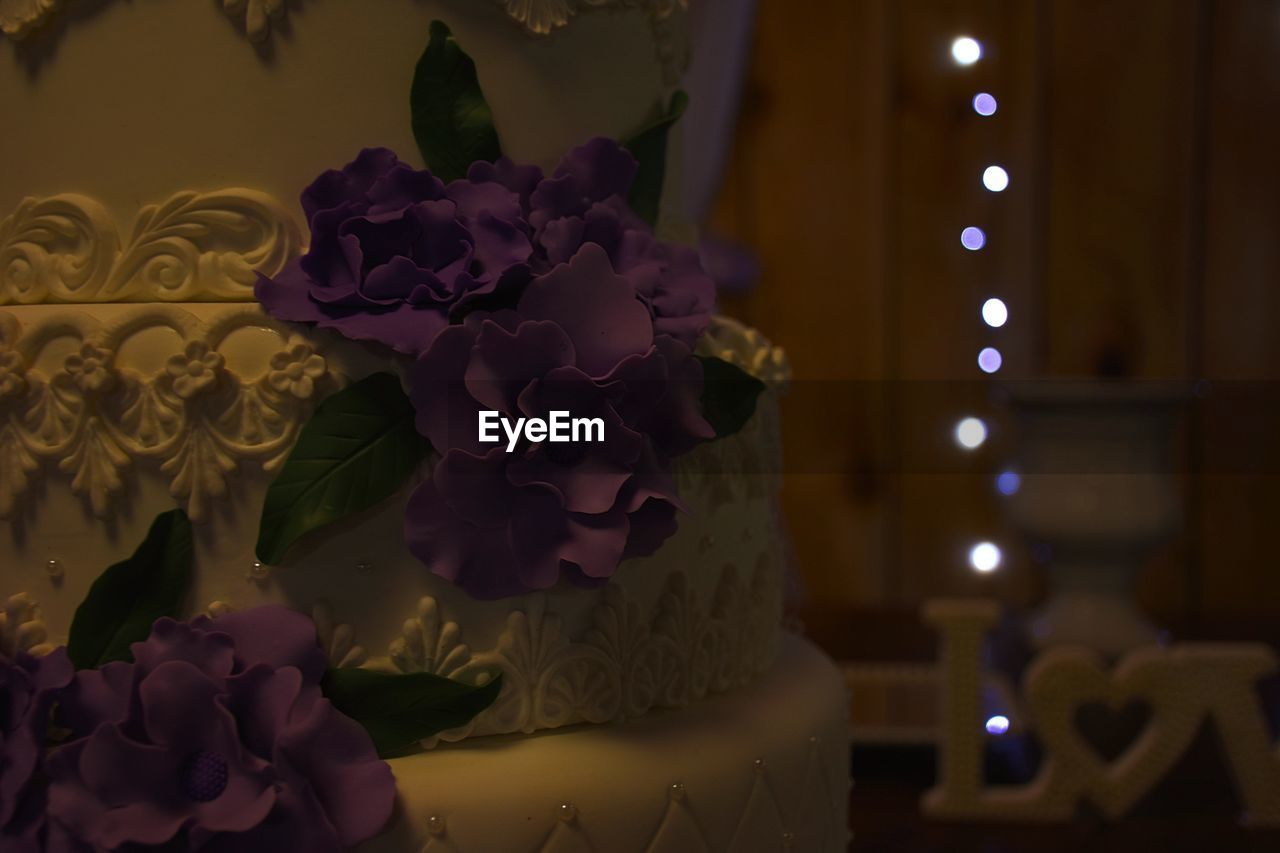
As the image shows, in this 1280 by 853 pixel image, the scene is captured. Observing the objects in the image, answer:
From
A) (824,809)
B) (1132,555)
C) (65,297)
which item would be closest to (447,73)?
(65,297)

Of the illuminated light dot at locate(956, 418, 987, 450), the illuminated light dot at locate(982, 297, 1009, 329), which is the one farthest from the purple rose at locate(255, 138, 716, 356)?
the illuminated light dot at locate(982, 297, 1009, 329)

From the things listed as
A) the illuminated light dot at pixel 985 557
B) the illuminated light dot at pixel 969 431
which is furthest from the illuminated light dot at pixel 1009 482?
the illuminated light dot at pixel 969 431

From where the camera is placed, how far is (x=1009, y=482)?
177 cm

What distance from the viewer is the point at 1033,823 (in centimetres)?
124

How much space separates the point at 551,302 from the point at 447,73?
0.63ft

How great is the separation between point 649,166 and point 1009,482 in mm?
1210

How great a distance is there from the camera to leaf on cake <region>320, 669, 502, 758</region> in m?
0.61

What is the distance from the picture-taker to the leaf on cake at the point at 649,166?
0.78 meters

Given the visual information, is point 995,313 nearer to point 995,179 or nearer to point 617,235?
point 995,179

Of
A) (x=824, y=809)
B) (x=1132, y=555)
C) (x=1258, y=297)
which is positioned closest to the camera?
(x=824, y=809)

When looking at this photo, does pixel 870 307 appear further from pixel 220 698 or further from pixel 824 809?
pixel 220 698

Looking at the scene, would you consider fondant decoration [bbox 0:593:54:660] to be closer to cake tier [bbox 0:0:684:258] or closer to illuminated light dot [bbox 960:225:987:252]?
cake tier [bbox 0:0:684:258]

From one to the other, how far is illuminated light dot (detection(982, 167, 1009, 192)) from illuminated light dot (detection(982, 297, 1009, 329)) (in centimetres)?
22

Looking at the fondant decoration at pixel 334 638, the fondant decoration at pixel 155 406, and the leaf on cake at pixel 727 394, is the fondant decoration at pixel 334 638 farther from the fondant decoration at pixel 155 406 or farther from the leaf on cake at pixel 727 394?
the leaf on cake at pixel 727 394
